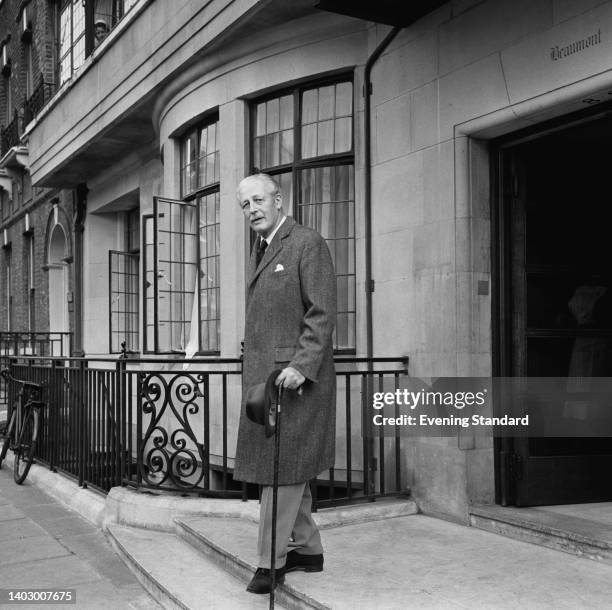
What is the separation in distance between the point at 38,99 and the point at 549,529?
14.5m

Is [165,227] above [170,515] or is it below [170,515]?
above

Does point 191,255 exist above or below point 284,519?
above

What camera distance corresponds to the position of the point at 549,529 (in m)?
4.61

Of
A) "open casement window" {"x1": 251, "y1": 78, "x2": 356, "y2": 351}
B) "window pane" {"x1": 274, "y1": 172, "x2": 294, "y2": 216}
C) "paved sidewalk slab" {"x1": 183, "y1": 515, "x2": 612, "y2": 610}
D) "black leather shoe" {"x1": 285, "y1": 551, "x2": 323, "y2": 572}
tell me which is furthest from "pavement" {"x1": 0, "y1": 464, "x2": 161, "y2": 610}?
"window pane" {"x1": 274, "y1": 172, "x2": 294, "y2": 216}

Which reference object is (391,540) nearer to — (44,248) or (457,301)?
(457,301)

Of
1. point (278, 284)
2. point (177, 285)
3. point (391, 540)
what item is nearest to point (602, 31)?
point (278, 284)

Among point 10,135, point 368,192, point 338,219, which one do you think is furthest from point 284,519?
point 10,135

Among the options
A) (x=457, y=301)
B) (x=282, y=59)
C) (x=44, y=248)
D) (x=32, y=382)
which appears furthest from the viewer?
(x=44, y=248)

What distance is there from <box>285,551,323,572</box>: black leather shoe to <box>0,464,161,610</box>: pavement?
0.95 meters

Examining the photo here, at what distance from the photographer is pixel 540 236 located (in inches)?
216

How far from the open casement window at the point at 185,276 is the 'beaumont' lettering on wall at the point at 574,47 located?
4.19m

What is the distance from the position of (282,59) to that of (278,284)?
379 cm

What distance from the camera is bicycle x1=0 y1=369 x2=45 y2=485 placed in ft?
26.7

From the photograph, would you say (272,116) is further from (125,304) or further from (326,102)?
(125,304)
